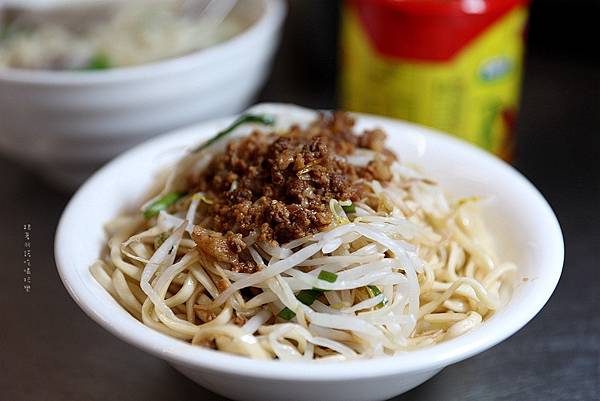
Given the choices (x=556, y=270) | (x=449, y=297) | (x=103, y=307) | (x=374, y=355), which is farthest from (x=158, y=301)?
(x=556, y=270)

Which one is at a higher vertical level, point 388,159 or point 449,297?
point 388,159

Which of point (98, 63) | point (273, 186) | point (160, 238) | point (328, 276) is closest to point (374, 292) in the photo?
point (328, 276)

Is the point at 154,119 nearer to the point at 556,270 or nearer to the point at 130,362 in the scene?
the point at 130,362

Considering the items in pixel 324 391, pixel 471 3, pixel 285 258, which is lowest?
pixel 324 391

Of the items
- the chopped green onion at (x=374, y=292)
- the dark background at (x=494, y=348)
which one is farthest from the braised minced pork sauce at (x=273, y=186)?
the dark background at (x=494, y=348)

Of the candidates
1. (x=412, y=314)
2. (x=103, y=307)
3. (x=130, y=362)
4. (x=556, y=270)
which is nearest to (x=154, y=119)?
(x=130, y=362)

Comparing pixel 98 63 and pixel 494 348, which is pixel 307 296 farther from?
pixel 98 63

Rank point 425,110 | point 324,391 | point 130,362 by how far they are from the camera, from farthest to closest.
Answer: point 425,110, point 130,362, point 324,391

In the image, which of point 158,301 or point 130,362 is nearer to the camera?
point 158,301

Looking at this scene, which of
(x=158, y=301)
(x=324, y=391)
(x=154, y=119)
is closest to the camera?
(x=324, y=391)
